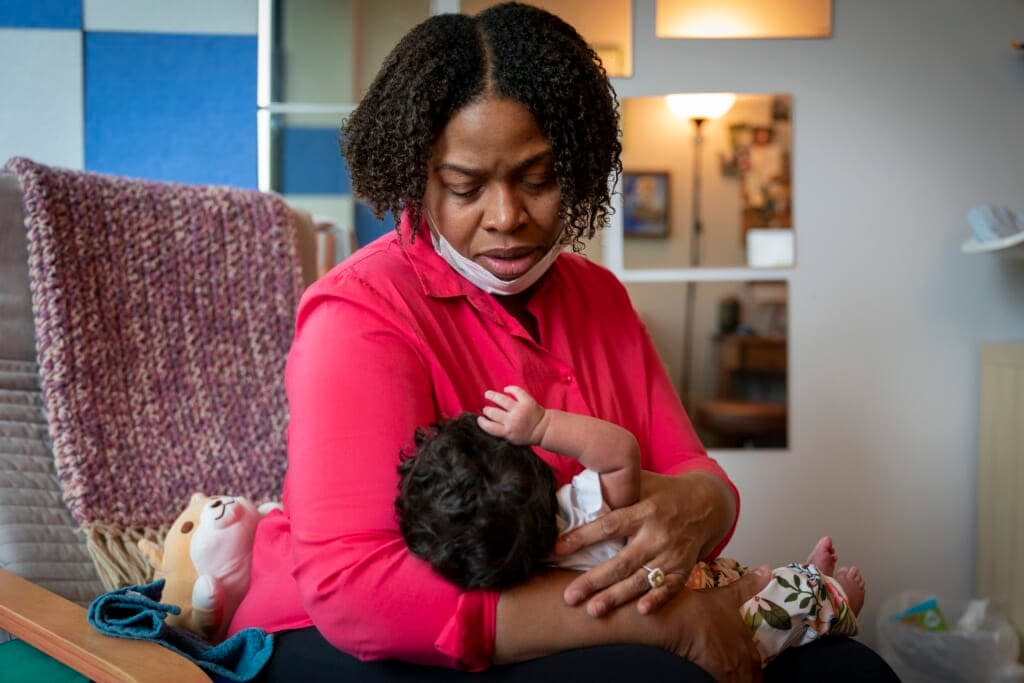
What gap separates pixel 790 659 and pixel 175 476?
0.96 metres

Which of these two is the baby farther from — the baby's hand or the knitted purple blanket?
the knitted purple blanket

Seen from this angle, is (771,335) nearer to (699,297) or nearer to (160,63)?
(699,297)

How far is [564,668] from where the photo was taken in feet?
3.07

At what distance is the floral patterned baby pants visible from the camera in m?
1.11

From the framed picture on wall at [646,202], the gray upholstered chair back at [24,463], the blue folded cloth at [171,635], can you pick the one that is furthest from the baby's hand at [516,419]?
the framed picture on wall at [646,202]

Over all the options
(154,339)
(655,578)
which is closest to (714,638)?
(655,578)

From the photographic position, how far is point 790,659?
112cm

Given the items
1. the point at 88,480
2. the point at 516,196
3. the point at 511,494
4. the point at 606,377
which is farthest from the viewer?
the point at 88,480

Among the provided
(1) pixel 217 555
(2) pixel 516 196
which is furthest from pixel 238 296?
(2) pixel 516 196

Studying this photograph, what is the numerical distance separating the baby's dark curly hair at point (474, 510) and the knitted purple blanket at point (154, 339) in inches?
24.4

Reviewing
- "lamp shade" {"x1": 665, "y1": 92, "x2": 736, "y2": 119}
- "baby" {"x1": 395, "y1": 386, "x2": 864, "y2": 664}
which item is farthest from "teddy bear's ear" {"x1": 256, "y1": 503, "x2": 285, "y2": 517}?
"lamp shade" {"x1": 665, "y1": 92, "x2": 736, "y2": 119}

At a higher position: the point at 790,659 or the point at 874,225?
the point at 874,225

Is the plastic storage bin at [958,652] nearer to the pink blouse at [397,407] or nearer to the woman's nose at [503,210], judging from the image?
the pink blouse at [397,407]

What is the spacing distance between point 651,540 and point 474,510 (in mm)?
218
